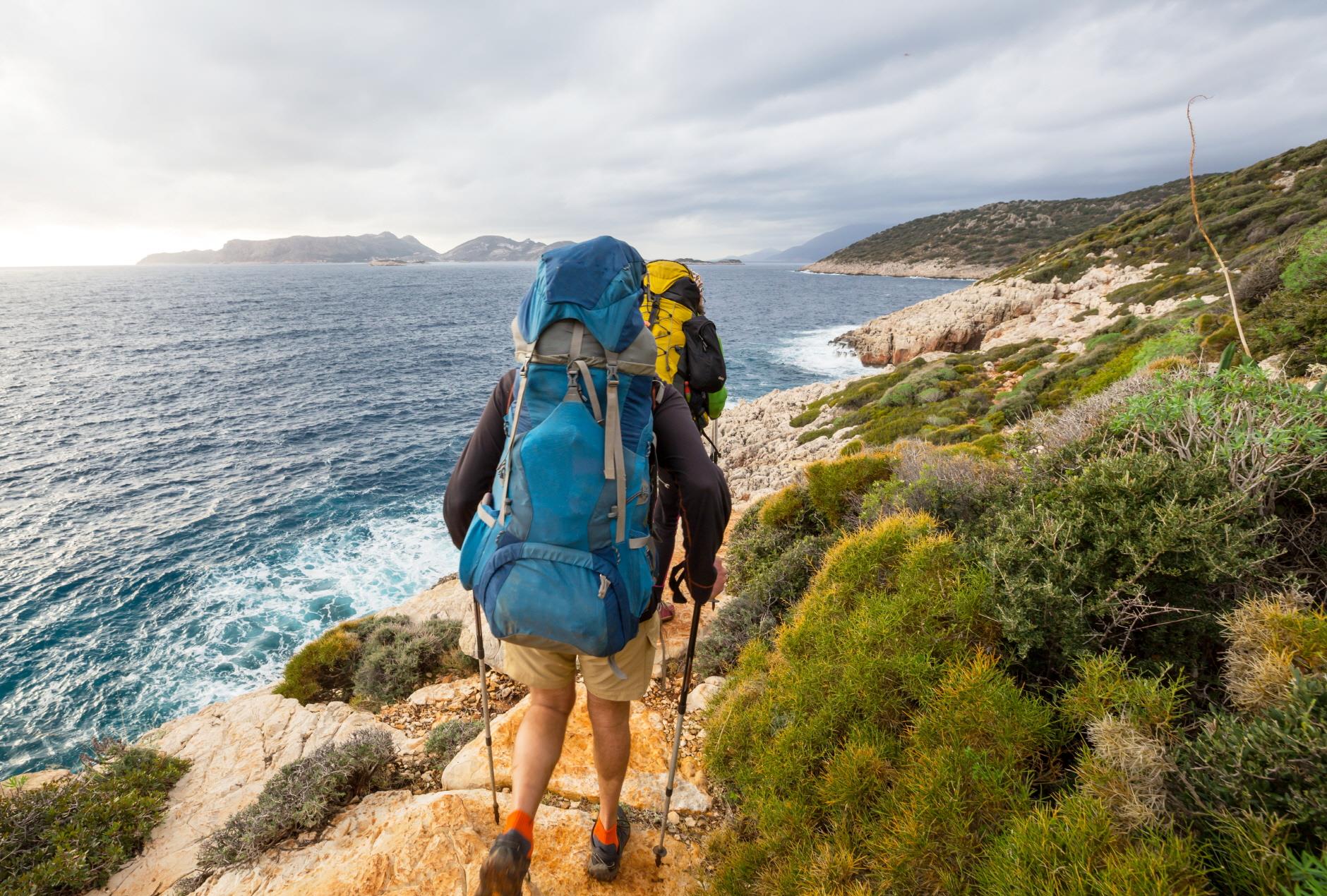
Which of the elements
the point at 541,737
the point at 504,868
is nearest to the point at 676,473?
the point at 541,737

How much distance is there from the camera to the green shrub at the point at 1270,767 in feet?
5.58

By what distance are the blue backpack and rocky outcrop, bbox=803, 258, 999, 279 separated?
11600cm

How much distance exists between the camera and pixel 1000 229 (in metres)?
129

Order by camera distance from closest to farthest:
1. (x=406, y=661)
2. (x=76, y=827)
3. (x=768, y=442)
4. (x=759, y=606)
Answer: (x=76, y=827) → (x=759, y=606) → (x=406, y=661) → (x=768, y=442)

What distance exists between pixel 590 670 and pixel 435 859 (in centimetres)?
162

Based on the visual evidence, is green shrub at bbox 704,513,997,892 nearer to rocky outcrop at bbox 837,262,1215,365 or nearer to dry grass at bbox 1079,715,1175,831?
dry grass at bbox 1079,715,1175,831

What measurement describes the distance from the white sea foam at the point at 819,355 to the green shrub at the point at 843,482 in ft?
105

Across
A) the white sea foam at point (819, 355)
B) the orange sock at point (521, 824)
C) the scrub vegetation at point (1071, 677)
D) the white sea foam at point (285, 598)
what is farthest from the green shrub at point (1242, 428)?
the white sea foam at point (819, 355)

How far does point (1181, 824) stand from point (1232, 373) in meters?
3.11

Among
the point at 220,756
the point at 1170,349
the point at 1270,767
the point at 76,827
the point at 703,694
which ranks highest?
the point at 1170,349

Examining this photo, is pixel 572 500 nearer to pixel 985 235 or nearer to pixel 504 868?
pixel 504 868

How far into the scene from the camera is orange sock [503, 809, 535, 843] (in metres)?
2.39

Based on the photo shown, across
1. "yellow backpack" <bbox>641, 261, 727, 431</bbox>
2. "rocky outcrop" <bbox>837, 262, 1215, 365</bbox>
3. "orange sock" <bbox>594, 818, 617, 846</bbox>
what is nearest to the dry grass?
"orange sock" <bbox>594, 818, 617, 846</bbox>

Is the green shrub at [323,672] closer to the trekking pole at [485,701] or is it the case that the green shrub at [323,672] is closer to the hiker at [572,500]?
the trekking pole at [485,701]
